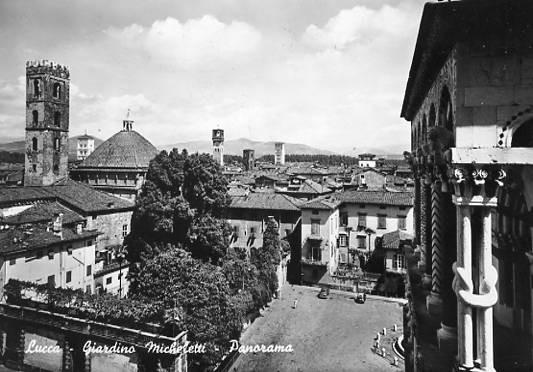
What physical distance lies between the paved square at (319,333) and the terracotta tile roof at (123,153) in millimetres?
27502

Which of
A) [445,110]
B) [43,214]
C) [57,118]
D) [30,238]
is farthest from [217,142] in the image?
[445,110]

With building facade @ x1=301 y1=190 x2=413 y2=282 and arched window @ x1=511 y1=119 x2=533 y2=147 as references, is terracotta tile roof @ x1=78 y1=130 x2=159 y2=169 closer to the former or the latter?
building facade @ x1=301 y1=190 x2=413 y2=282

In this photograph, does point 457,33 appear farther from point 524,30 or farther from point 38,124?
point 38,124

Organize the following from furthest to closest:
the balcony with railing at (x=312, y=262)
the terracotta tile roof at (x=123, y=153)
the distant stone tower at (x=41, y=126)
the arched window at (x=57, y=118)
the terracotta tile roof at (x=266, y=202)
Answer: the terracotta tile roof at (x=123, y=153) < the arched window at (x=57, y=118) < the distant stone tower at (x=41, y=126) < the terracotta tile roof at (x=266, y=202) < the balcony with railing at (x=312, y=262)

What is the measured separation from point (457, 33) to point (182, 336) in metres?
17.6

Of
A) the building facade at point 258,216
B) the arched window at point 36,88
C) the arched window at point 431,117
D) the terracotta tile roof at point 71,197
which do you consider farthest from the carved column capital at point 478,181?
the arched window at point 36,88

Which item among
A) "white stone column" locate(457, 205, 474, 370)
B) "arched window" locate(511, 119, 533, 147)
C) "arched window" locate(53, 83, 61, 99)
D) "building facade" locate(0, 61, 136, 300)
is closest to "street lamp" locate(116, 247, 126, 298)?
"building facade" locate(0, 61, 136, 300)

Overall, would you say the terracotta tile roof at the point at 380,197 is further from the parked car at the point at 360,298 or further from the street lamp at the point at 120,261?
the street lamp at the point at 120,261

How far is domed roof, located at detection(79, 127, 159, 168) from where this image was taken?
166 feet

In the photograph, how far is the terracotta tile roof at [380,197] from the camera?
131 ft

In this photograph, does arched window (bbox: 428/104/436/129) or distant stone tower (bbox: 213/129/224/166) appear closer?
arched window (bbox: 428/104/436/129)

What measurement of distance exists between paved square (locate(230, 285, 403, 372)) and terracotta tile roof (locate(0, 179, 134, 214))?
20.6 metres

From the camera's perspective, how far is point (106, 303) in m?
20.3

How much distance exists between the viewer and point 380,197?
41.4 metres
